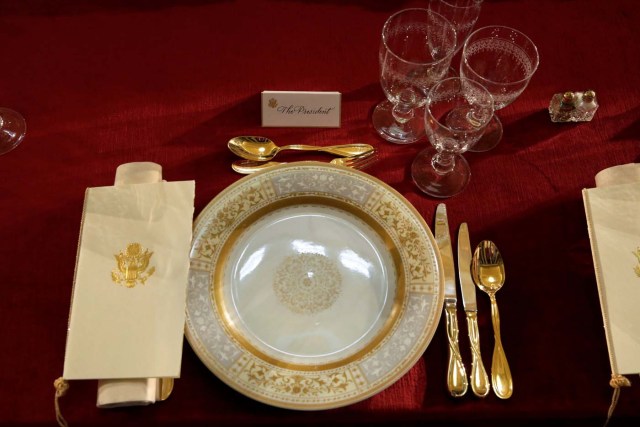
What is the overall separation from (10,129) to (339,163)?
463 mm

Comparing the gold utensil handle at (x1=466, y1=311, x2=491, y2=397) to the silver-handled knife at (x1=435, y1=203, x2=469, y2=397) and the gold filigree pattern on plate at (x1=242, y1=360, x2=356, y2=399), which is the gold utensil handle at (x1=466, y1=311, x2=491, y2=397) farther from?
the gold filigree pattern on plate at (x1=242, y1=360, x2=356, y2=399)

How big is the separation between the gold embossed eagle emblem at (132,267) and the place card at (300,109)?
0.87 feet

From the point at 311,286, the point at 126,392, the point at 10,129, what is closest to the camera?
the point at 126,392

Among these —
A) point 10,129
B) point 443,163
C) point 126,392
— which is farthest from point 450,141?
point 10,129

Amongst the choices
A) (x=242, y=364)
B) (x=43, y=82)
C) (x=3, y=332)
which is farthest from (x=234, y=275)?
(x=43, y=82)

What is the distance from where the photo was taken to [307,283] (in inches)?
26.2

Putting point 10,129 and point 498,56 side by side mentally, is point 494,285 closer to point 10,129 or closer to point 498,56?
point 498,56

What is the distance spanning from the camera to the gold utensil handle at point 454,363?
2.02 feet

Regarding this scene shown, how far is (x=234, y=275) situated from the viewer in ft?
2.17

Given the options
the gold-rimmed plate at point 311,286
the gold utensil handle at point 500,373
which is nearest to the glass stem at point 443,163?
the gold-rimmed plate at point 311,286

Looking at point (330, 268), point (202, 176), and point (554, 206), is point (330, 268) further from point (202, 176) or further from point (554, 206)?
point (554, 206)

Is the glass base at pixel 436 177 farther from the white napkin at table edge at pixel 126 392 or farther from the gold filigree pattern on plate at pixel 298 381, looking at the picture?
the white napkin at table edge at pixel 126 392

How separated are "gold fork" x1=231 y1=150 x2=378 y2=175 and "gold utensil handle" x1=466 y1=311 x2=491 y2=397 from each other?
9.9 inches

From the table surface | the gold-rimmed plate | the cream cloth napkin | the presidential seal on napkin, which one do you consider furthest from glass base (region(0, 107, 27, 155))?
the cream cloth napkin
